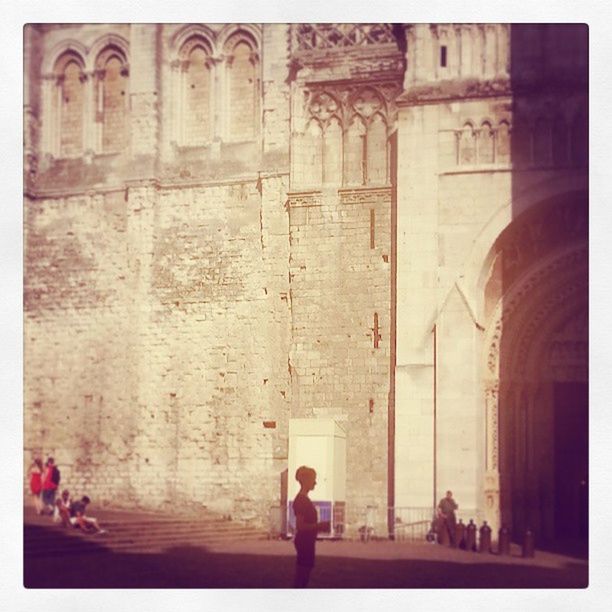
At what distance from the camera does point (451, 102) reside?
15.3m

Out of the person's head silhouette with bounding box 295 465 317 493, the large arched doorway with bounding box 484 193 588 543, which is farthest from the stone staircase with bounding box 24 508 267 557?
the large arched doorway with bounding box 484 193 588 543

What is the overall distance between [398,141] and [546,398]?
9.45ft

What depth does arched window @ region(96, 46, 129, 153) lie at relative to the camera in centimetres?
1566

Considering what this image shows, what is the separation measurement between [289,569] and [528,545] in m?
2.16

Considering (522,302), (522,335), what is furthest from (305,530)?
(522,302)

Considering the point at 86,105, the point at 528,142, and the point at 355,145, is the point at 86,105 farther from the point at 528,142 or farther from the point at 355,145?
the point at 528,142

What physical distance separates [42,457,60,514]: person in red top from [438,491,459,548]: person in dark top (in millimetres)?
3542

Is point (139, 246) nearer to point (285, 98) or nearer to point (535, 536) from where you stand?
point (285, 98)

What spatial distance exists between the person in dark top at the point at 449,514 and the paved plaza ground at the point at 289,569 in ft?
0.60

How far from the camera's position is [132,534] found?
14828 millimetres

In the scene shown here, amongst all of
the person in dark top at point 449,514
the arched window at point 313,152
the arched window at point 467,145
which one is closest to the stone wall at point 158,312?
the arched window at point 313,152

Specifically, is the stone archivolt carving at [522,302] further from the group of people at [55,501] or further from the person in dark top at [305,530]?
the group of people at [55,501]

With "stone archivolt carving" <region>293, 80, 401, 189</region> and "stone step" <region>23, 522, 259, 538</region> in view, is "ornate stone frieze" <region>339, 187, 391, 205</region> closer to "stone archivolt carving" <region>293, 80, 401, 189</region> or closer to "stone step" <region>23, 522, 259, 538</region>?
"stone archivolt carving" <region>293, 80, 401, 189</region>
